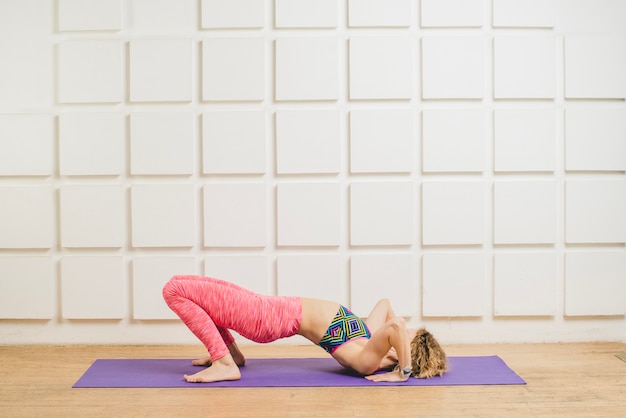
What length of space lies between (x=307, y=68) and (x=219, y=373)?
209 cm

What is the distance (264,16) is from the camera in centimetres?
448

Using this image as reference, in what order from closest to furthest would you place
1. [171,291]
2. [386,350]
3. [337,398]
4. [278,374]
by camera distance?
1. [337,398]
2. [386,350]
3. [171,291]
4. [278,374]

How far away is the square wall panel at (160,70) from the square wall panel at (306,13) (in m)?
0.65

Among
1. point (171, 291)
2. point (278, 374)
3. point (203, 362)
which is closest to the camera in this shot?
point (171, 291)

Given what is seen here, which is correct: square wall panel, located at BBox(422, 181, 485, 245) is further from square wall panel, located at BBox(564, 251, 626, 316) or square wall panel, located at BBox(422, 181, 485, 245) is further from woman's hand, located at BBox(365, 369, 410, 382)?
woman's hand, located at BBox(365, 369, 410, 382)

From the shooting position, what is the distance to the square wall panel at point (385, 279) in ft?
14.8

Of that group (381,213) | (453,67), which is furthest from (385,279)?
(453,67)

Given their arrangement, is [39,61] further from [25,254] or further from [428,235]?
[428,235]

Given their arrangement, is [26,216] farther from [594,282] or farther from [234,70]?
[594,282]

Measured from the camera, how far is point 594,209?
4.55 meters

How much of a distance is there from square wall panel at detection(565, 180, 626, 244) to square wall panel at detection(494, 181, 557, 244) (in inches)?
4.6

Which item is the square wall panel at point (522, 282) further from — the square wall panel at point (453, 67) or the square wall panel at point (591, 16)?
the square wall panel at point (591, 16)

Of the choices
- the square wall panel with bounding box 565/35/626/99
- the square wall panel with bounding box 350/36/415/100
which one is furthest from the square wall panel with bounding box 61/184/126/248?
the square wall panel with bounding box 565/35/626/99

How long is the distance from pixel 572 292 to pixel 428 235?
1.07 m
